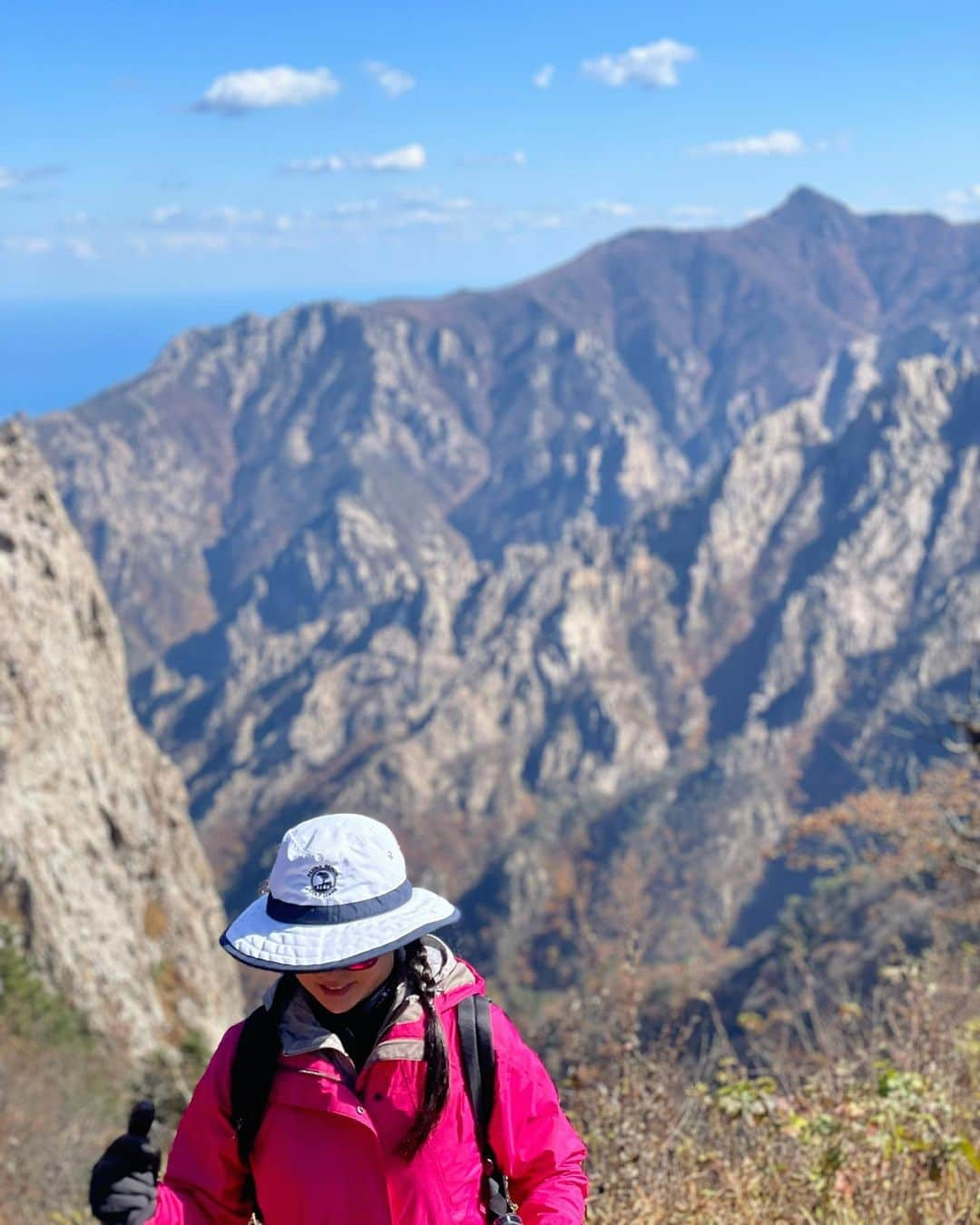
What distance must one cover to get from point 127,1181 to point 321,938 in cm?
105

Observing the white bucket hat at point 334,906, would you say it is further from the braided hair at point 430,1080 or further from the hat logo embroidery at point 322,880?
the braided hair at point 430,1080

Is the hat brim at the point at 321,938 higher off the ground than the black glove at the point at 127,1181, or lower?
higher

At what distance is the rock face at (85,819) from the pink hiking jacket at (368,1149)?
112 feet

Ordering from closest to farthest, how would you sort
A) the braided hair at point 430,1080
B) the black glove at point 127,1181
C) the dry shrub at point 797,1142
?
1. the black glove at point 127,1181
2. the braided hair at point 430,1080
3. the dry shrub at point 797,1142

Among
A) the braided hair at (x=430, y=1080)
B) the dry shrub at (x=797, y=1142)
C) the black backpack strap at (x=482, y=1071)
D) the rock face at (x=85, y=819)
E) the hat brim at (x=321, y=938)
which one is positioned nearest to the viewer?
the hat brim at (x=321, y=938)

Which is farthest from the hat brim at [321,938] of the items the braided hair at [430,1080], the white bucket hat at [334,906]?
the braided hair at [430,1080]

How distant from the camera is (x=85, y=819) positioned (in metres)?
42.7

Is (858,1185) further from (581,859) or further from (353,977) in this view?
(581,859)

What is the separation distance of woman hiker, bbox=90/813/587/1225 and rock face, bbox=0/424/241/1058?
112 feet

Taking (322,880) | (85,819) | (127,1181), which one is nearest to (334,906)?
(322,880)

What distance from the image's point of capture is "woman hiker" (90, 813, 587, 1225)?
407 centimetres

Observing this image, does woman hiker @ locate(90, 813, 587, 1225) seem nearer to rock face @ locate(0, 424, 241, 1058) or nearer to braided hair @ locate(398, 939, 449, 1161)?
braided hair @ locate(398, 939, 449, 1161)

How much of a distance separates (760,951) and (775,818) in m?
92.8

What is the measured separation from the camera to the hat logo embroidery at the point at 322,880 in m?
4.08
